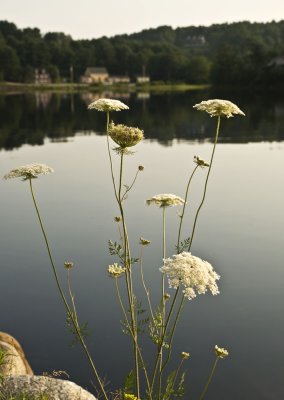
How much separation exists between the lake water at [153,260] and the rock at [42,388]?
11.0ft

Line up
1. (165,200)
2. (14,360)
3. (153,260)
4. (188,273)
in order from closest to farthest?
(188,273) < (165,200) < (14,360) < (153,260)

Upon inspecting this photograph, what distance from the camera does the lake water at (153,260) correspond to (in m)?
12.3

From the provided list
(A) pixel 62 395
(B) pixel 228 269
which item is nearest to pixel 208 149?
(B) pixel 228 269

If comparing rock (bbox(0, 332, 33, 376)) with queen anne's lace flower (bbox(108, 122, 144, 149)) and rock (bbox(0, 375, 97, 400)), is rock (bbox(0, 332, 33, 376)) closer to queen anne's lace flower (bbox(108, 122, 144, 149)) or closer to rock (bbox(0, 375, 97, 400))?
rock (bbox(0, 375, 97, 400))

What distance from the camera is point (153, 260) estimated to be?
1762 cm

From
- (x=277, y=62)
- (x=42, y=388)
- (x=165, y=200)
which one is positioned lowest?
(x=42, y=388)

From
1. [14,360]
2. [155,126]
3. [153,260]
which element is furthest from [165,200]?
[155,126]

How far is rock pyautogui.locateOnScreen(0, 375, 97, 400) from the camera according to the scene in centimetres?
786

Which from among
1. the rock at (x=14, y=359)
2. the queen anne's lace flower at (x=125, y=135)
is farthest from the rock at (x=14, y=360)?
the queen anne's lace flower at (x=125, y=135)

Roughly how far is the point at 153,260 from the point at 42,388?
981cm

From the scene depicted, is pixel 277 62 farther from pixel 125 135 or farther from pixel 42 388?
pixel 125 135

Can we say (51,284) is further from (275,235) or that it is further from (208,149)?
(208,149)

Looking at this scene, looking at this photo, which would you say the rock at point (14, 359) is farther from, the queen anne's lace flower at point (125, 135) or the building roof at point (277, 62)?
the building roof at point (277, 62)

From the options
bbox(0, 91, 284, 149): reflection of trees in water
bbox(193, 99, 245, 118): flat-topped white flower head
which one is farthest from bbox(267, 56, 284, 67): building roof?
bbox(193, 99, 245, 118): flat-topped white flower head
